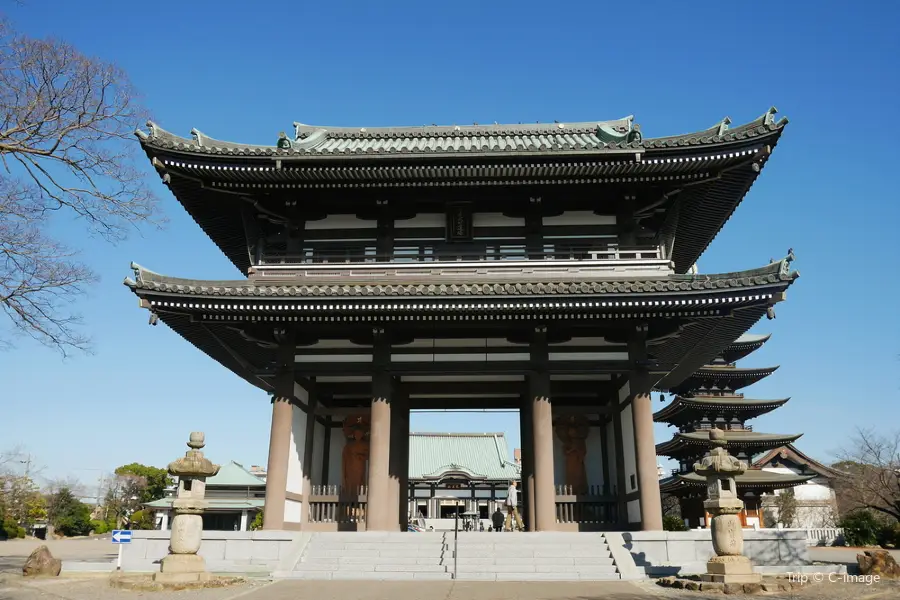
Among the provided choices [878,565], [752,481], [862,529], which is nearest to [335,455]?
[878,565]

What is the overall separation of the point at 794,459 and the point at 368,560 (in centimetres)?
4407

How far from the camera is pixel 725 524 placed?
1202 centimetres

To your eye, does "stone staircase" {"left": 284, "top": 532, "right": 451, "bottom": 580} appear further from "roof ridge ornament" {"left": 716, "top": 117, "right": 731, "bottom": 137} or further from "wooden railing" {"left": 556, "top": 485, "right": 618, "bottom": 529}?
"roof ridge ornament" {"left": 716, "top": 117, "right": 731, "bottom": 137}

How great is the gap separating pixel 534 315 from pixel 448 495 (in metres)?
24.5

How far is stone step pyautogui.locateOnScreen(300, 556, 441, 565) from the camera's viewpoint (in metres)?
13.6

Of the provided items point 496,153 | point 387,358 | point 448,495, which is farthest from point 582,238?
point 448,495

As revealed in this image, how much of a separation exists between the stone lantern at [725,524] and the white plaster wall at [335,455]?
11409 millimetres

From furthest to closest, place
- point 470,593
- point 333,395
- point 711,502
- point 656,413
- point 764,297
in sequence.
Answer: point 656,413 < point 333,395 < point 764,297 < point 711,502 < point 470,593

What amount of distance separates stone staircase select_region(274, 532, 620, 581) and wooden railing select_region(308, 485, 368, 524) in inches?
98.3

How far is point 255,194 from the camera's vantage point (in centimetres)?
1823

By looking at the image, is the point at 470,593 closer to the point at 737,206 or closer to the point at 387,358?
the point at 387,358

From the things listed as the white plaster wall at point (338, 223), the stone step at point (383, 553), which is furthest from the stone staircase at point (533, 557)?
the white plaster wall at point (338, 223)

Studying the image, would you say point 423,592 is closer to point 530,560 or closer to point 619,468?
point 530,560

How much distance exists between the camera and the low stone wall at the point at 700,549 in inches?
550
